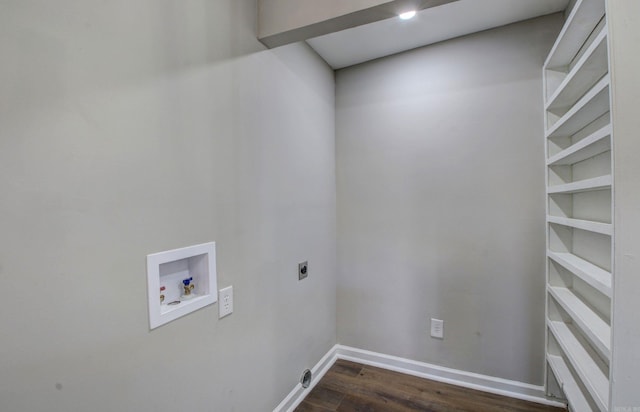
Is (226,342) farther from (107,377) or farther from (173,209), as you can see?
(173,209)

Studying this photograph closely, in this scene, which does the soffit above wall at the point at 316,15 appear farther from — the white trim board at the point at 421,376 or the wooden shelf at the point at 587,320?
the white trim board at the point at 421,376

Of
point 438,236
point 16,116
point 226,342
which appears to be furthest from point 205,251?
point 438,236

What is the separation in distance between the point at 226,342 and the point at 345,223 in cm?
145

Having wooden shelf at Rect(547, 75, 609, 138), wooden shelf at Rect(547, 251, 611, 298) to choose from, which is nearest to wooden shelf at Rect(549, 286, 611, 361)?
wooden shelf at Rect(547, 251, 611, 298)

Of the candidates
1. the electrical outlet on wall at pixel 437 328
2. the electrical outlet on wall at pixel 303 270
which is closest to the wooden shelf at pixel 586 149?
the electrical outlet on wall at pixel 437 328

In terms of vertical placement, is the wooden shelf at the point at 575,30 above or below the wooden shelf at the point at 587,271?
above

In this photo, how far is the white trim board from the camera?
1900 millimetres

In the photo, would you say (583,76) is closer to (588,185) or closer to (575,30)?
(575,30)

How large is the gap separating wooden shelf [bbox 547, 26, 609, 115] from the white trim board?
1.89m

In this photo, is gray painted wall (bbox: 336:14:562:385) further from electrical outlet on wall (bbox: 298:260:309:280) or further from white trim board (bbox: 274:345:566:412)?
electrical outlet on wall (bbox: 298:260:309:280)

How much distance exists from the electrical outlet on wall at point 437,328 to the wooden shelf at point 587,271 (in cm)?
91

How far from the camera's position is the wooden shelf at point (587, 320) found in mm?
1109

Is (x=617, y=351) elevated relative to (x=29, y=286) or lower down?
lower down

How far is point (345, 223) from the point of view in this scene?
99.7 inches
